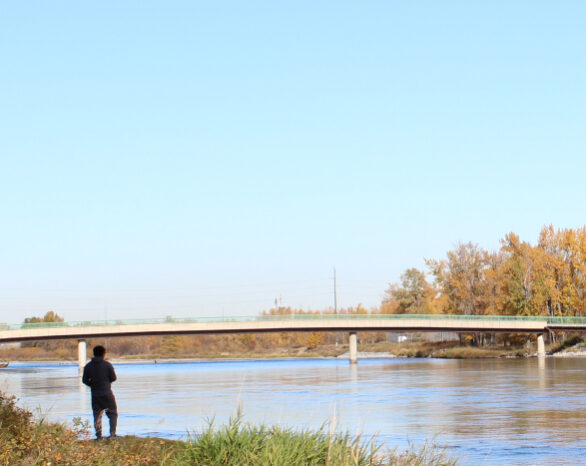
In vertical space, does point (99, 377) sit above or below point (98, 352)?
below

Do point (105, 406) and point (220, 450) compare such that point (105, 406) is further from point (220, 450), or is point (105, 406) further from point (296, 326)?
point (296, 326)

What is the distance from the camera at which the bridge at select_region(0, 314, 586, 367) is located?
101812 mm

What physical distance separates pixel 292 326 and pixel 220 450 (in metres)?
89.9

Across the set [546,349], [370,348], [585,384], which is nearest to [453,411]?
[585,384]

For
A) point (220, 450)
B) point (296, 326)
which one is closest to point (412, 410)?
point (220, 450)

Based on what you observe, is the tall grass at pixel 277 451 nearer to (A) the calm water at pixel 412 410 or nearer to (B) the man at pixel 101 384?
(A) the calm water at pixel 412 410

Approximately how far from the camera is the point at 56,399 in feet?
158

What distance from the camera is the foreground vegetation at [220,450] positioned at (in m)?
12.9

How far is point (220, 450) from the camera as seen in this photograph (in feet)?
45.0

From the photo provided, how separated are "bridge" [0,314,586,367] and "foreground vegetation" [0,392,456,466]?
85.9 meters

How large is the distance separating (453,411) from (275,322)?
68.0m

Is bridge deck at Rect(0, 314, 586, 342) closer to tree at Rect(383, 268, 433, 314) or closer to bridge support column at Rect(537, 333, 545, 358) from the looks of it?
bridge support column at Rect(537, 333, 545, 358)

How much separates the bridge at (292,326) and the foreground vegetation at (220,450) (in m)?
85.9

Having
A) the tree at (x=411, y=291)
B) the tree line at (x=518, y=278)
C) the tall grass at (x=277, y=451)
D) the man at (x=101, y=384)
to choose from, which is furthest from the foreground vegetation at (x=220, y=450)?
the tree at (x=411, y=291)
